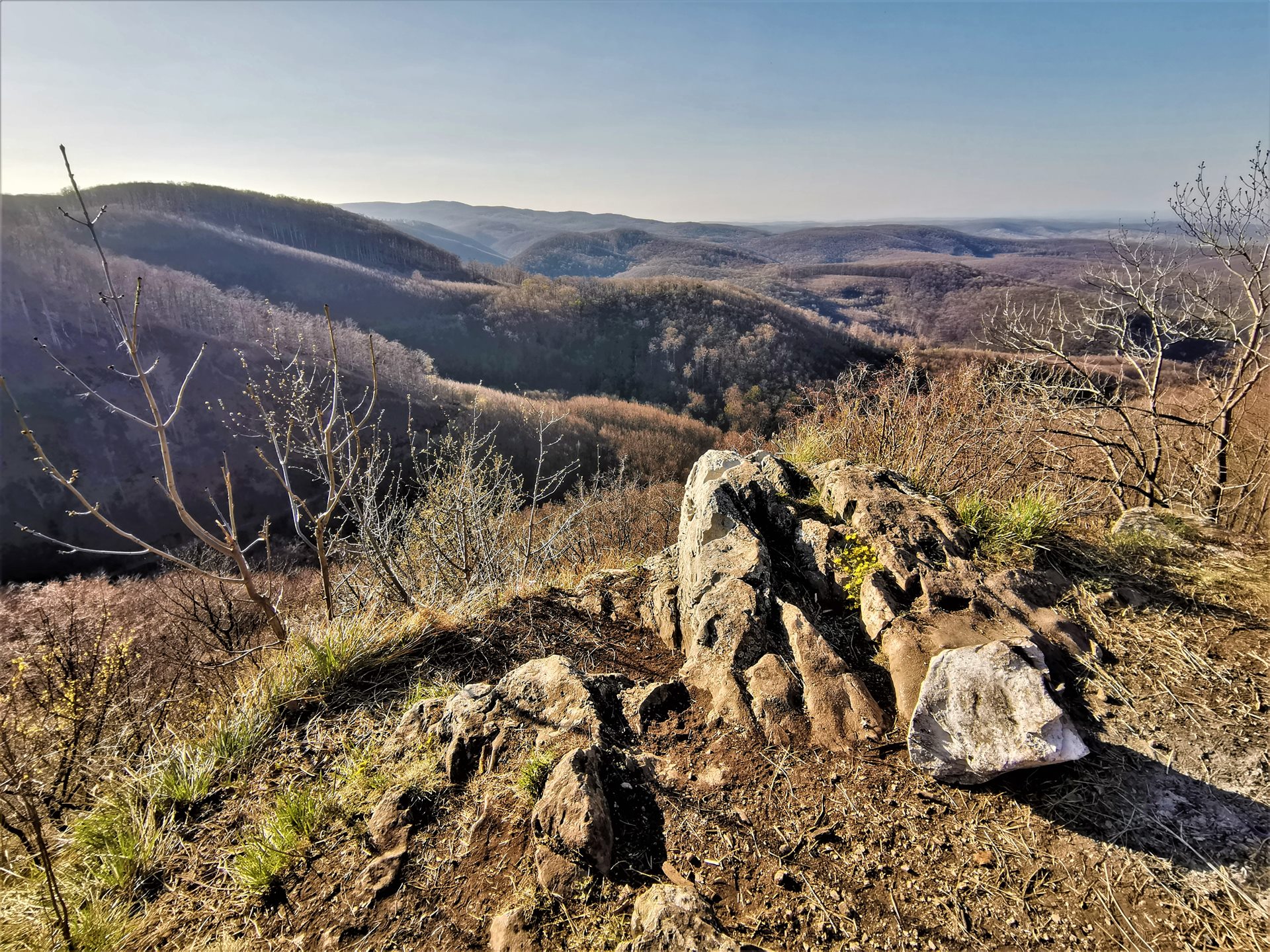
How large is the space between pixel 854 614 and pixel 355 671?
3168 mm

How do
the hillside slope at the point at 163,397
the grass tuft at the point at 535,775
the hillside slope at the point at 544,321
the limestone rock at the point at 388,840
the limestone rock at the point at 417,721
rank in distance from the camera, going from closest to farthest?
the limestone rock at the point at 388,840 < the grass tuft at the point at 535,775 < the limestone rock at the point at 417,721 < the hillside slope at the point at 163,397 < the hillside slope at the point at 544,321

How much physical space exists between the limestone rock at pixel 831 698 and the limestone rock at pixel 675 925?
99 cm

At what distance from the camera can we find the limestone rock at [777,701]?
262 cm

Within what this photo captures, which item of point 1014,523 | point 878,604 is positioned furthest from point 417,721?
point 1014,523

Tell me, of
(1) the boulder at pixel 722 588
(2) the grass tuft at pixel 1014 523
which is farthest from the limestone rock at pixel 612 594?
(2) the grass tuft at pixel 1014 523

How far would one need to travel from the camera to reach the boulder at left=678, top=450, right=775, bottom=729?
301 centimetres

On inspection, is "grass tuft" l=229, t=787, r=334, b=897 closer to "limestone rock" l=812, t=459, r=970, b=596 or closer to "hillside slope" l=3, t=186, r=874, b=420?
"limestone rock" l=812, t=459, r=970, b=596

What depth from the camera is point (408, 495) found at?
3522cm

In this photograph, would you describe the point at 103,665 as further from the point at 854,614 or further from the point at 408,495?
the point at 408,495

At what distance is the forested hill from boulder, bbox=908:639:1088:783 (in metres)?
138

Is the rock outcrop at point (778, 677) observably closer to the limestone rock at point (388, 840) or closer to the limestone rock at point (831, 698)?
the limestone rock at point (831, 698)

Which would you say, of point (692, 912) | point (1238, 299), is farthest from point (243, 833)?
point (1238, 299)

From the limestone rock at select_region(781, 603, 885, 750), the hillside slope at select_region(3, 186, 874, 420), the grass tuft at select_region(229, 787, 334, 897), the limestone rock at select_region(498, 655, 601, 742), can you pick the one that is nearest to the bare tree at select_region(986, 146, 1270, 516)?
the limestone rock at select_region(781, 603, 885, 750)

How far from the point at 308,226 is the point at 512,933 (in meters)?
166
